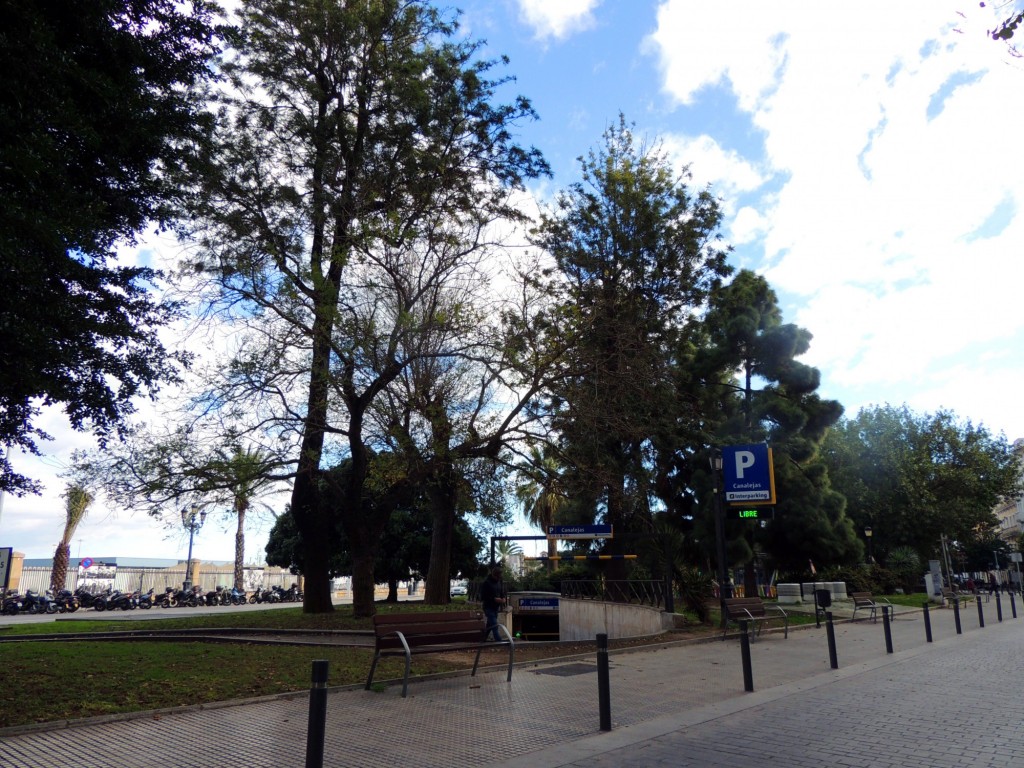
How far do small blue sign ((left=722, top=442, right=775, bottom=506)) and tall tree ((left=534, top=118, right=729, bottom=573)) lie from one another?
7.65 feet

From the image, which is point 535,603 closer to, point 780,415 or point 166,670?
point 780,415

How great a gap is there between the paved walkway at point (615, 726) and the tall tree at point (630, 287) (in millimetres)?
7935

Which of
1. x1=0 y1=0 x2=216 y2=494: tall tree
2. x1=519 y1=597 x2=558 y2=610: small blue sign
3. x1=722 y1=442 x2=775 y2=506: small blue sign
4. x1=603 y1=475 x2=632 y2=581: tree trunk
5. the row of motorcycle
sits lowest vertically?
the row of motorcycle

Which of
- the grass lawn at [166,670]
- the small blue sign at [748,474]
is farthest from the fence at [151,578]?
the small blue sign at [748,474]

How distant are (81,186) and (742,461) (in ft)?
53.9

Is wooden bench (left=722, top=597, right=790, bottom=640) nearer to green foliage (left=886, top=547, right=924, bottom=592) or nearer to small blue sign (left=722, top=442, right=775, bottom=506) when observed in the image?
small blue sign (left=722, top=442, right=775, bottom=506)

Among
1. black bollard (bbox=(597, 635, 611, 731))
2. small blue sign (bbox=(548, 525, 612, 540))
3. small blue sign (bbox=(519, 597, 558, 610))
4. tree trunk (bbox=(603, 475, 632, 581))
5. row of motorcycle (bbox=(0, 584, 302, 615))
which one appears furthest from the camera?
row of motorcycle (bbox=(0, 584, 302, 615))

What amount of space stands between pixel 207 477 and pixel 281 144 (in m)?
8.91

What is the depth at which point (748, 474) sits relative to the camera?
1944 cm

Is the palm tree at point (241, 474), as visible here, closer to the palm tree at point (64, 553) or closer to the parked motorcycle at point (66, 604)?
the parked motorcycle at point (66, 604)

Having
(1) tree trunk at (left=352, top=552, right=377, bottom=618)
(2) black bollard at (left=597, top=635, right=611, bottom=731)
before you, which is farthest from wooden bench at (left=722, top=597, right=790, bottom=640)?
(1) tree trunk at (left=352, top=552, right=377, bottom=618)

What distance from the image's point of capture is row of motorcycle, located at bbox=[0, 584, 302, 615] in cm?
3142

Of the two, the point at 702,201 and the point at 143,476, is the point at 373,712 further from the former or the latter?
the point at 702,201

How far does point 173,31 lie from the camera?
1028 cm
